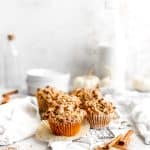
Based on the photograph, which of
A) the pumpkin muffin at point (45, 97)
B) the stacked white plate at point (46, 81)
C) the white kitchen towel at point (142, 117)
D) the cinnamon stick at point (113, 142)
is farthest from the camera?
the stacked white plate at point (46, 81)

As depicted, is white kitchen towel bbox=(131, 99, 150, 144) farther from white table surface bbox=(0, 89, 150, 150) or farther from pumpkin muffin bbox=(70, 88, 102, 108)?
pumpkin muffin bbox=(70, 88, 102, 108)

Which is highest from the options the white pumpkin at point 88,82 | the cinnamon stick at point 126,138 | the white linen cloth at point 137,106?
the white pumpkin at point 88,82

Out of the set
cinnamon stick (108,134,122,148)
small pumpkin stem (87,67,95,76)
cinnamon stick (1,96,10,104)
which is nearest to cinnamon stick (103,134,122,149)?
cinnamon stick (108,134,122,148)

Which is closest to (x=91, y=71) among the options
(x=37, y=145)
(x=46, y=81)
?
(x=46, y=81)

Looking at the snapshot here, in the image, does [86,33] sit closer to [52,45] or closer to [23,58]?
[52,45]

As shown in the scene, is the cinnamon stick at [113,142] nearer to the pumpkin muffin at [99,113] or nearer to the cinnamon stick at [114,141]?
the cinnamon stick at [114,141]

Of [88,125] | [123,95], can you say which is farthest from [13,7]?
[88,125]

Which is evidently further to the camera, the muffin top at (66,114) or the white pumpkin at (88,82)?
the white pumpkin at (88,82)

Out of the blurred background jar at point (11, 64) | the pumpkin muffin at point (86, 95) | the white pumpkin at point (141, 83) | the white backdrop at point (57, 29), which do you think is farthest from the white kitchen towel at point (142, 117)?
the blurred background jar at point (11, 64)
